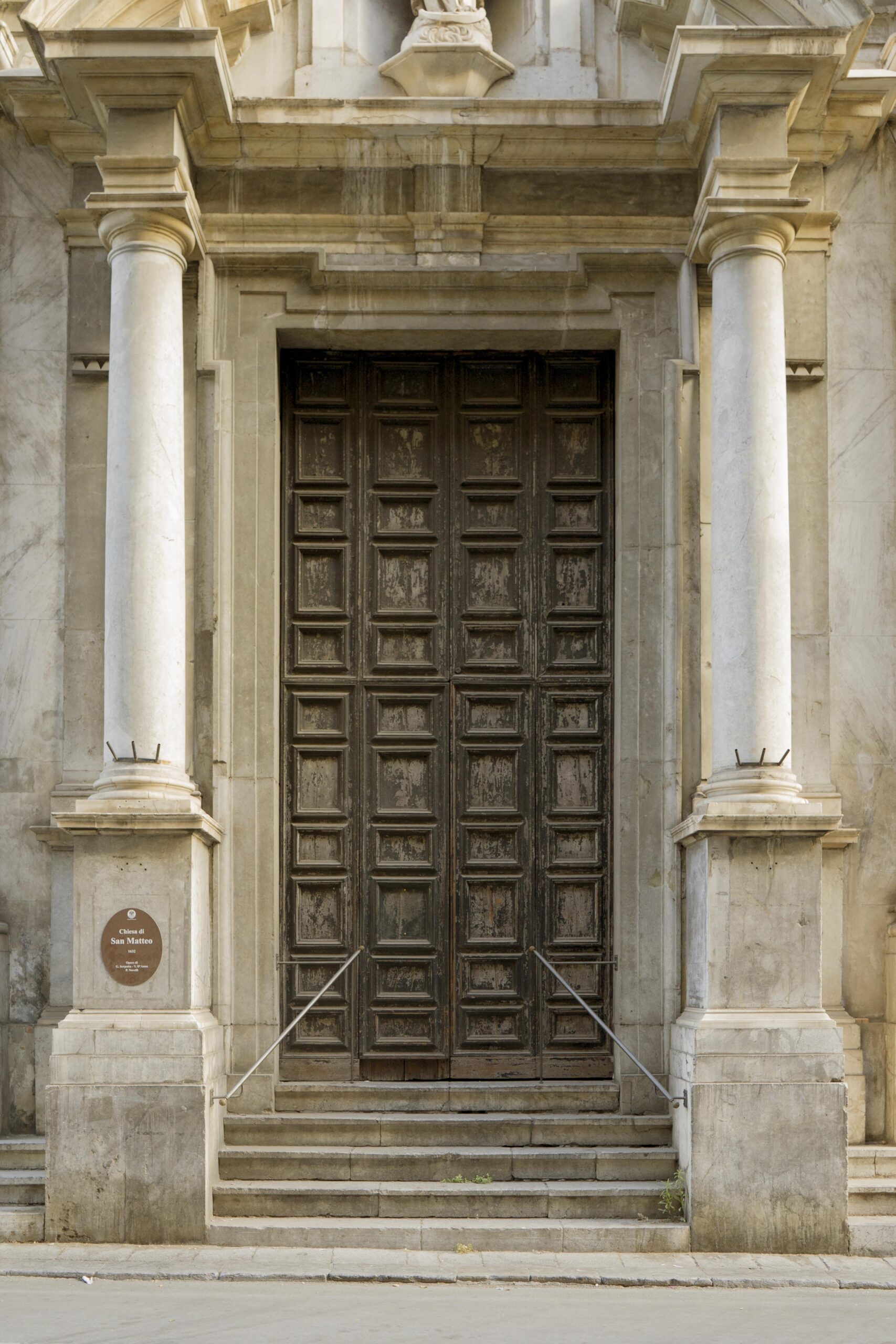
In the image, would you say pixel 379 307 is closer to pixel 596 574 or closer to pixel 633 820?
pixel 596 574

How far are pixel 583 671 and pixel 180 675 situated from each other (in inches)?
116

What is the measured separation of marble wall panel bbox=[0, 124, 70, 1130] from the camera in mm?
11930

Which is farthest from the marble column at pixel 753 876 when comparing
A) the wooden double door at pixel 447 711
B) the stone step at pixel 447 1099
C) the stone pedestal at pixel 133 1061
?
the stone pedestal at pixel 133 1061

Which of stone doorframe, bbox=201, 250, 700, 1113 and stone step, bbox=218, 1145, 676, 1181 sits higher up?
stone doorframe, bbox=201, 250, 700, 1113

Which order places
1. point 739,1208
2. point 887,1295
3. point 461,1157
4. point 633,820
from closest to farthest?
point 887,1295 → point 739,1208 → point 461,1157 → point 633,820

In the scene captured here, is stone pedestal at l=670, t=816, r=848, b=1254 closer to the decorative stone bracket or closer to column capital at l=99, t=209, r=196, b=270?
column capital at l=99, t=209, r=196, b=270

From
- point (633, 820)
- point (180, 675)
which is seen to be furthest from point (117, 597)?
point (633, 820)

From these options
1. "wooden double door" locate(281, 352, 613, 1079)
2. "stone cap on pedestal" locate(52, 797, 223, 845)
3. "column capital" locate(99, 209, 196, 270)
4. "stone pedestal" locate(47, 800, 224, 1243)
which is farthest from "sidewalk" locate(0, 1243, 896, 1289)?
"column capital" locate(99, 209, 196, 270)

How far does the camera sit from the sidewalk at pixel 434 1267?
978cm

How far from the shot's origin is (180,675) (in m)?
11.4

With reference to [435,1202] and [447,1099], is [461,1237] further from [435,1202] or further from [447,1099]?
[447,1099]

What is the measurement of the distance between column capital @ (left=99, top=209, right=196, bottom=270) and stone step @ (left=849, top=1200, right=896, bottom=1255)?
718 centimetres

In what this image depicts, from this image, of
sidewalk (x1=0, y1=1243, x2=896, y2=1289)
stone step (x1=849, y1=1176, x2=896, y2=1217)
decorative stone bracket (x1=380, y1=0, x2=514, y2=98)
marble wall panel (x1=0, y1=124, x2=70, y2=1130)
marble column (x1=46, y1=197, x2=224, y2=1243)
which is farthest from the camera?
decorative stone bracket (x1=380, y1=0, x2=514, y2=98)

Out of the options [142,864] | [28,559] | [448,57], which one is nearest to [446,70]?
[448,57]
